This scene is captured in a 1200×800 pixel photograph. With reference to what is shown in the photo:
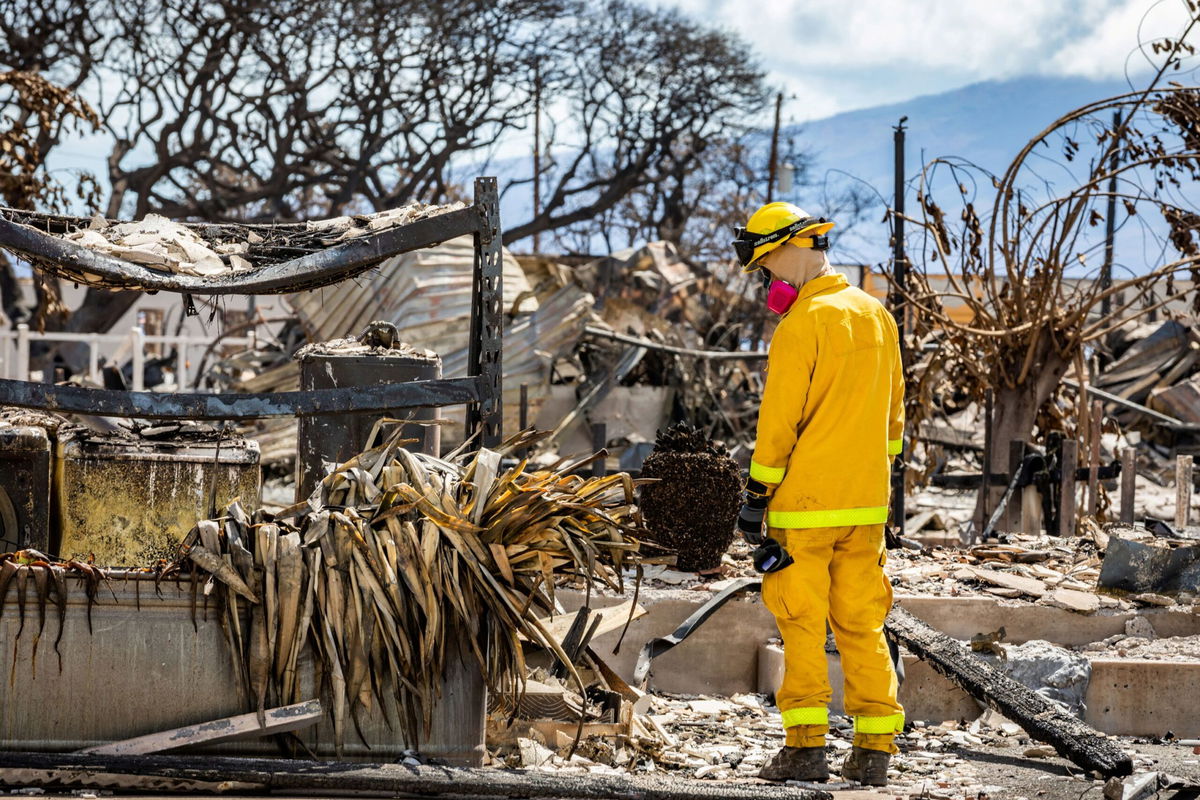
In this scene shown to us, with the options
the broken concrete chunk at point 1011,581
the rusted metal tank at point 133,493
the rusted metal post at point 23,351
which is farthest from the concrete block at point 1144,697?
the rusted metal post at point 23,351

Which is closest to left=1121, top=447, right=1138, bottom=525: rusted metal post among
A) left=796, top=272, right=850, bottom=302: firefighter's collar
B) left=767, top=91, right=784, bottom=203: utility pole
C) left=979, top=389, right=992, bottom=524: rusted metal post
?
left=979, top=389, right=992, bottom=524: rusted metal post

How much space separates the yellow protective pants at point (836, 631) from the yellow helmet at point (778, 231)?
3.57 ft

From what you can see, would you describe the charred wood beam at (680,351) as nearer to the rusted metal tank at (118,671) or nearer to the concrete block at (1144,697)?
the concrete block at (1144,697)

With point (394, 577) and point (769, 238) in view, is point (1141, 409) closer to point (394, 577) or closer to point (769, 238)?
point (769, 238)

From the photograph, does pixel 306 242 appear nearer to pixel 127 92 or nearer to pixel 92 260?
pixel 92 260

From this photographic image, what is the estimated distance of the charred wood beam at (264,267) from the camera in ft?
16.4

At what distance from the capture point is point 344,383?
698cm

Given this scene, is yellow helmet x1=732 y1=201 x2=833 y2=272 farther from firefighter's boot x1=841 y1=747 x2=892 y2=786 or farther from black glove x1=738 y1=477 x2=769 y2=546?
firefighter's boot x1=841 y1=747 x2=892 y2=786

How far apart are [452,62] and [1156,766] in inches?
900

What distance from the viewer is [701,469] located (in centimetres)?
735

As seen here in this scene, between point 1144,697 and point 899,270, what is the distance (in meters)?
5.53

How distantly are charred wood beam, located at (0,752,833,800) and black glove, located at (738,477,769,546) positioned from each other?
943 millimetres

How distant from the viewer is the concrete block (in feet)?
20.0

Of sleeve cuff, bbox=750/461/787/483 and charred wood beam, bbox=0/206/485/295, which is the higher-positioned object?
charred wood beam, bbox=0/206/485/295
